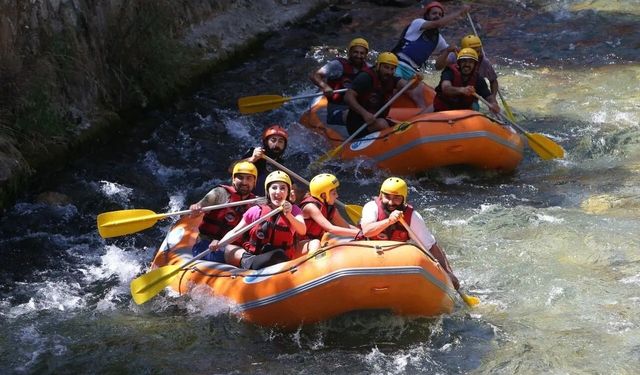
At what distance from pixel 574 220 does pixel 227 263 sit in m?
2.74

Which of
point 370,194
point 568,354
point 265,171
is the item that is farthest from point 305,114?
point 568,354

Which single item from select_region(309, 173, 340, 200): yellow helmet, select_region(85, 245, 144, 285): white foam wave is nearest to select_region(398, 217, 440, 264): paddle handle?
select_region(309, 173, 340, 200): yellow helmet

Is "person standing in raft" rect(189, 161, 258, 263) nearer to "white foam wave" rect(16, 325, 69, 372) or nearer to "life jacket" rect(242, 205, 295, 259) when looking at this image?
"life jacket" rect(242, 205, 295, 259)

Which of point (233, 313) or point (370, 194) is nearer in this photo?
point (233, 313)

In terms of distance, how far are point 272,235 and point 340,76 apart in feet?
12.1

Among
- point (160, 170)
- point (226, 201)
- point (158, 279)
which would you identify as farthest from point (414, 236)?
point (160, 170)

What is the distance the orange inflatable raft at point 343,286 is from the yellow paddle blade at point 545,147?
3.24 m

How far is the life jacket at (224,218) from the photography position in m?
6.39

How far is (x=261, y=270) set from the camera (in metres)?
5.69

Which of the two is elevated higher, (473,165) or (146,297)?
(146,297)

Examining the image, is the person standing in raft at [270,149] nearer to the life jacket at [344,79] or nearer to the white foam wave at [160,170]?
the white foam wave at [160,170]

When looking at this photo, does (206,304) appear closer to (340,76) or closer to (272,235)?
(272,235)

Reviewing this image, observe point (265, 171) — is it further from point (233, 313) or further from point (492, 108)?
point (492, 108)

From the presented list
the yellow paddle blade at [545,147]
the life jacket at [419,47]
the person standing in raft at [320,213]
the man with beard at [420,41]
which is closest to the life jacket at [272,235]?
the person standing in raft at [320,213]
